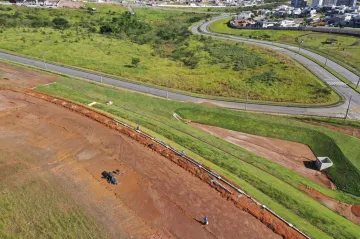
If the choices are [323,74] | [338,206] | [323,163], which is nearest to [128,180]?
[338,206]

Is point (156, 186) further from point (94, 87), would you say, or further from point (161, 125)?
point (94, 87)

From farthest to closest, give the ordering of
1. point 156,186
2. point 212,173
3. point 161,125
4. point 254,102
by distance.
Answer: point 254,102
point 161,125
point 212,173
point 156,186

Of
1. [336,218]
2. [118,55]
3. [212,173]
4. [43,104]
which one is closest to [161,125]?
[212,173]

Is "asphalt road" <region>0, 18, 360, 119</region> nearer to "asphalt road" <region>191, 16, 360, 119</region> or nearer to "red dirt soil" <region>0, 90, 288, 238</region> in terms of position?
"asphalt road" <region>191, 16, 360, 119</region>

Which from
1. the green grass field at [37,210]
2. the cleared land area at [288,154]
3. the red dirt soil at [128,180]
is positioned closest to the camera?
the green grass field at [37,210]

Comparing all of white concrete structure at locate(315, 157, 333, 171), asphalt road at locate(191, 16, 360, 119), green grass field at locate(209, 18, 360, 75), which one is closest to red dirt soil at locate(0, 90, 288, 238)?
white concrete structure at locate(315, 157, 333, 171)

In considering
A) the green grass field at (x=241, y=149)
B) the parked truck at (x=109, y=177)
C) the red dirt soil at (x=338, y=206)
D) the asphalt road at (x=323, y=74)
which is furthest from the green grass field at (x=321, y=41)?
the parked truck at (x=109, y=177)

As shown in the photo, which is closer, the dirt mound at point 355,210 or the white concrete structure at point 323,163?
the dirt mound at point 355,210

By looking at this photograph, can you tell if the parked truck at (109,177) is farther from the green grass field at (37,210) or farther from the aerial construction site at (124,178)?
the green grass field at (37,210)
